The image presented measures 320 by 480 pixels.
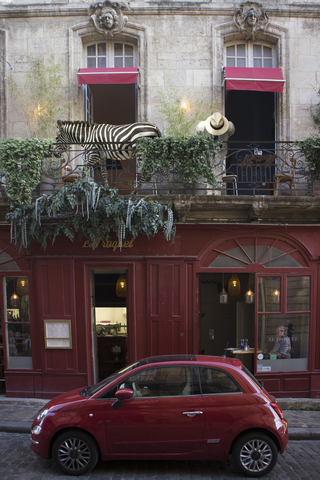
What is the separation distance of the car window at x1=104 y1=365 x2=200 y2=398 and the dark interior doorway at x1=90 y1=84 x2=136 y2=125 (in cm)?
816

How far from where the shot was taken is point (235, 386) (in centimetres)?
521

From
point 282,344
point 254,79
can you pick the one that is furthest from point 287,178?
point 282,344

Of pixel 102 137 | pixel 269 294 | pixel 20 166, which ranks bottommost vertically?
pixel 269 294

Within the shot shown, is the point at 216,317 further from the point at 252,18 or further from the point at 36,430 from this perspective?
the point at 252,18

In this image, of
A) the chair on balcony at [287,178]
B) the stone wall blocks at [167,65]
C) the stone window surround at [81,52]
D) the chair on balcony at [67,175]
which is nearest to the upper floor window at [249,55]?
the stone wall blocks at [167,65]

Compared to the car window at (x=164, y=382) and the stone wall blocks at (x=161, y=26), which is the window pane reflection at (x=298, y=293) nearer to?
the car window at (x=164, y=382)

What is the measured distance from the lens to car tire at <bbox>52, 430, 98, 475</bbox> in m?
5.13

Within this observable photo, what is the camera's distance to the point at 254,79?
29.2 feet

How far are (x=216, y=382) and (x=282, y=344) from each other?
3.87 m

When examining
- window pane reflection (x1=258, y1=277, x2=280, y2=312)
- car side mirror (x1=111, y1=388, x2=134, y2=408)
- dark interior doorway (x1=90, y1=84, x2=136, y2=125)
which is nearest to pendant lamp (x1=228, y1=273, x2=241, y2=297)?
window pane reflection (x1=258, y1=277, x2=280, y2=312)

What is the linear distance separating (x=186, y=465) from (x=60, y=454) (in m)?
1.85

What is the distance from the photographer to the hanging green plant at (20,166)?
772 centimetres

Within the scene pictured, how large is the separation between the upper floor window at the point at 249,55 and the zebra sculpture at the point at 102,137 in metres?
3.04

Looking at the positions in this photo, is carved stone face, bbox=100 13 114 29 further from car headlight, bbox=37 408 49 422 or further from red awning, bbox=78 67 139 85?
car headlight, bbox=37 408 49 422
